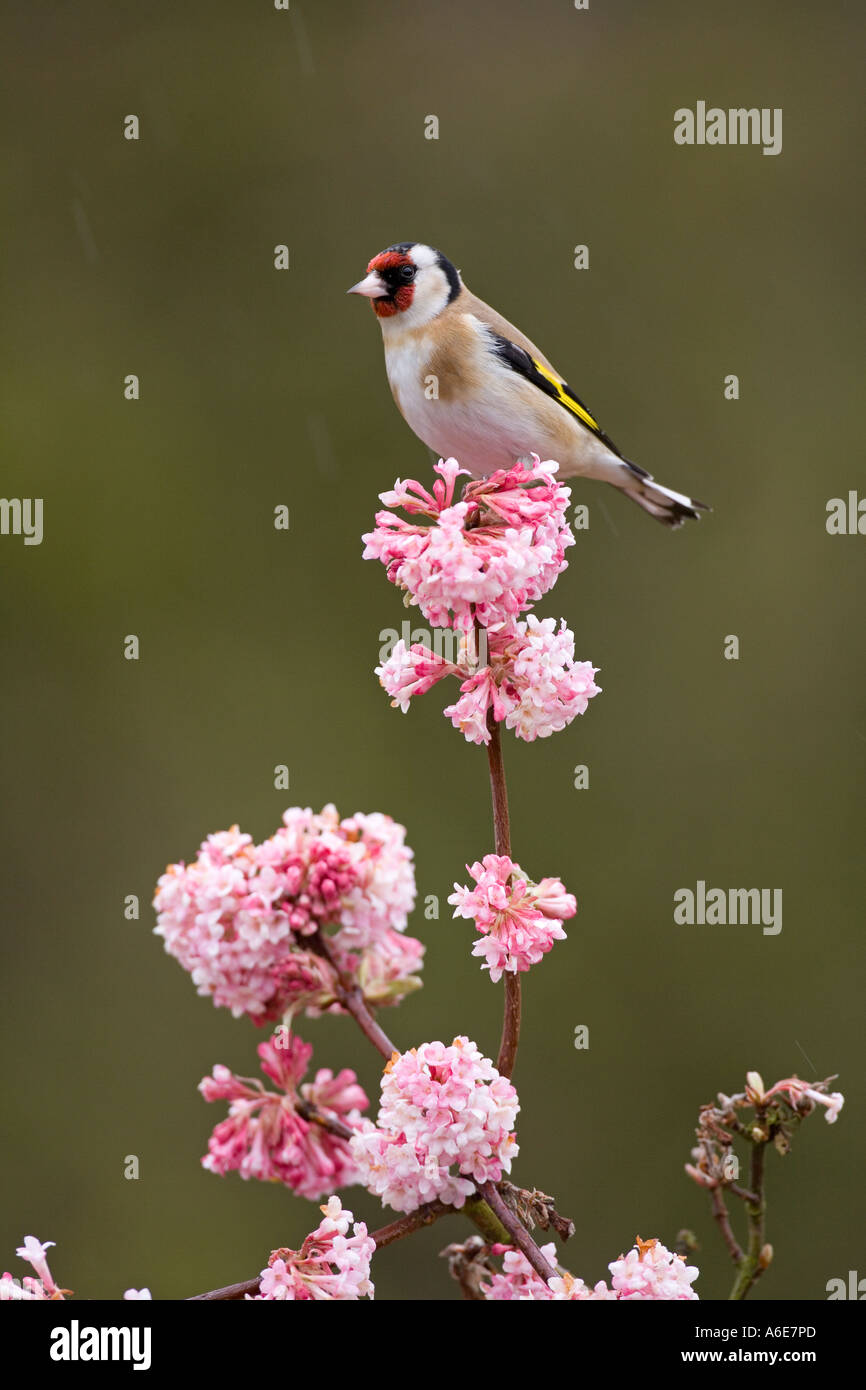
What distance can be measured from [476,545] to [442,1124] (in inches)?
21.5

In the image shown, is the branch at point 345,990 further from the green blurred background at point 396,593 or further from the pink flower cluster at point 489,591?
the green blurred background at point 396,593

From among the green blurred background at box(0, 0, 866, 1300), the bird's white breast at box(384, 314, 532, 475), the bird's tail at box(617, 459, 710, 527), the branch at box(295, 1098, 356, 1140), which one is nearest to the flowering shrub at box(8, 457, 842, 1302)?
the branch at box(295, 1098, 356, 1140)

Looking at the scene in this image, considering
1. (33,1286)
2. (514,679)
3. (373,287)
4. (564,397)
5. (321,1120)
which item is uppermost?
(373,287)

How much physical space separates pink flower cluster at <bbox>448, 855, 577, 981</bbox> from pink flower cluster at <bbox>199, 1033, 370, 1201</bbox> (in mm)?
347

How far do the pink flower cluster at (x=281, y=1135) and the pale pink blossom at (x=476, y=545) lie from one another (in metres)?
0.56

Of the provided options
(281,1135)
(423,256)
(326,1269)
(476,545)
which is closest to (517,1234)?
(326,1269)

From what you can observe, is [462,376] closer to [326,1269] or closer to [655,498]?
[655,498]

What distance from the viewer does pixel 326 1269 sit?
4.53 ft

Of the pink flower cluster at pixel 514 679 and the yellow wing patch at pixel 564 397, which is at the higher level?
the yellow wing patch at pixel 564 397

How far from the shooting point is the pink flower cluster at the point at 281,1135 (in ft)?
5.50

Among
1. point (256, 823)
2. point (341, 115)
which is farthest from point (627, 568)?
point (341, 115)

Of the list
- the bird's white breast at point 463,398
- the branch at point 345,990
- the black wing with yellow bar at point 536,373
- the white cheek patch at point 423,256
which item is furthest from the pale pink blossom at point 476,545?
the white cheek patch at point 423,256

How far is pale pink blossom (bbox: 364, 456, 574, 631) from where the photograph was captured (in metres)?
1.40
